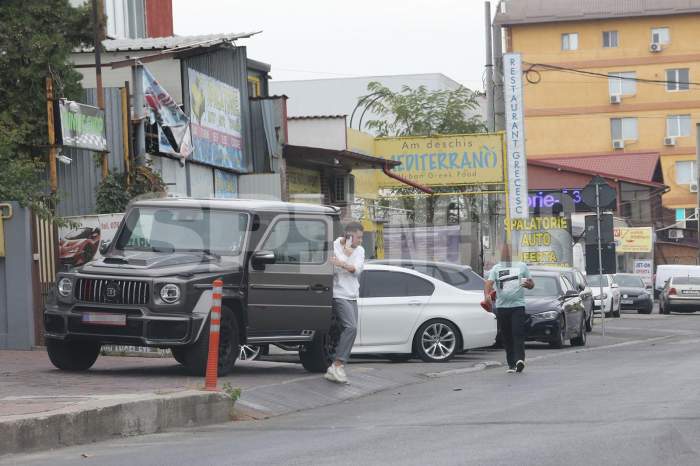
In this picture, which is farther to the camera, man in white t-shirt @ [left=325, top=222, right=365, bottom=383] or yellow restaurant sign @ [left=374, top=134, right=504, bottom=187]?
yellow restaurant sign @ [left=374, top=134, right=504, bottom=187]

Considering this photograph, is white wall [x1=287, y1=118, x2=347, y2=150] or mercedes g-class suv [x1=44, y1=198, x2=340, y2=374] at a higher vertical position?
white wall [x1=287, y1=118, x2=347, y2=150]

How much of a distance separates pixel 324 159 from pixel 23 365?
1721 cm

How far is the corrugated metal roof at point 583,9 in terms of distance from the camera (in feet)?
268

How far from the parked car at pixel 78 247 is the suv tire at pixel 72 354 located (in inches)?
161

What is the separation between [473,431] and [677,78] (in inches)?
2963

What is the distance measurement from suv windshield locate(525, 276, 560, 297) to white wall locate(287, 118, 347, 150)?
1131 cm

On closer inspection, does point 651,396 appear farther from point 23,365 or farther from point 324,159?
point 324,159

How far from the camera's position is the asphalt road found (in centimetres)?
867

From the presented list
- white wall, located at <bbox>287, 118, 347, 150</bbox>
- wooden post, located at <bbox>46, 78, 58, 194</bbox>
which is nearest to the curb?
wooden post, located at <bbox>46, 78, 58, 194</bbox>

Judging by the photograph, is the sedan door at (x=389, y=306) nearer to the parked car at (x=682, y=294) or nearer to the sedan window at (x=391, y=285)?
the sedan window at (x=391, y=285)

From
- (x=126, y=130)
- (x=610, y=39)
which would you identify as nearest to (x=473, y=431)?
(x=126, y=130)

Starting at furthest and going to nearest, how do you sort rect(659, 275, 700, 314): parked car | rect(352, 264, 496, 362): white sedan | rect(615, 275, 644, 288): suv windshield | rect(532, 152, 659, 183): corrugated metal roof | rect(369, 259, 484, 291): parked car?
rect(532, 152, 659, 183): corrugated metal roof → rect(615, 275, 644, 288): suv windshield → rect(659, 275, 700, 314): parked car → rect(369, 259, 484, 291): parked car → rect(352, 264, 496, 362): white sedan

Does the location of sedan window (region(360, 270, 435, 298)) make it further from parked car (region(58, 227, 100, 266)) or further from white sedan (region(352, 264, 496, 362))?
parked car (region(58, 227, 100, 266))

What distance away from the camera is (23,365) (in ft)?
51.7
